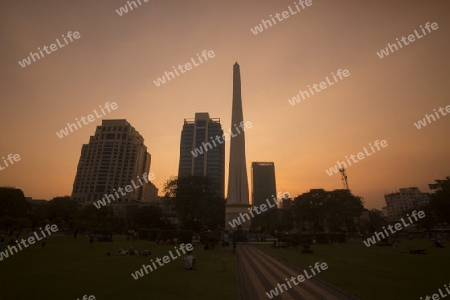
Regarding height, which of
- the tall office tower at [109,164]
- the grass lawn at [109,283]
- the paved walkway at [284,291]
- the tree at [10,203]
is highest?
the tall office tower at [109,164]

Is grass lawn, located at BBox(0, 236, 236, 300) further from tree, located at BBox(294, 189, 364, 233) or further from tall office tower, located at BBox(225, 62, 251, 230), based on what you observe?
tree, located at BBox(294, 189, 364, 233)

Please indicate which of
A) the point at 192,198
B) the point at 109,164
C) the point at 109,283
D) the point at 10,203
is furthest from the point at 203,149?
the point at 109,283

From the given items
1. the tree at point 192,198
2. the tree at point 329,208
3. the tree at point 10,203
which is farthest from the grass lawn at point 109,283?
the tree at point 329,208

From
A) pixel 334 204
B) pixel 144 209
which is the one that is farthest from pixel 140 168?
pixel 334 204

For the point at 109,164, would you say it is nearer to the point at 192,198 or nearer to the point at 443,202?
the point at 192,198

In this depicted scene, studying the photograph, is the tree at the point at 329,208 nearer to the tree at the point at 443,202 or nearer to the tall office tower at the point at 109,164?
the tree at the point at 443,202

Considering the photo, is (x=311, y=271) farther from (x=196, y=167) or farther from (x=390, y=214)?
(x=390, y=214)
